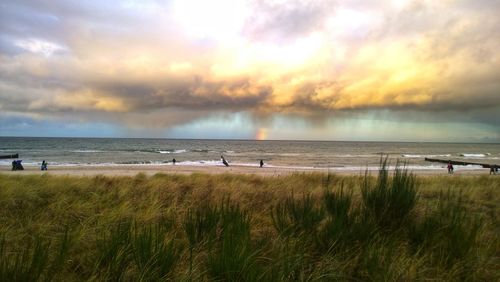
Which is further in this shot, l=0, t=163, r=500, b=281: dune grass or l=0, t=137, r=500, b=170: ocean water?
l=0, t=137, r=500, b=170: ocean water

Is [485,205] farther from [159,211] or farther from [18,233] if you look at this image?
[18,233]

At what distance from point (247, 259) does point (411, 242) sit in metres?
2.64

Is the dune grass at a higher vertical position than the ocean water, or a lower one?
higher

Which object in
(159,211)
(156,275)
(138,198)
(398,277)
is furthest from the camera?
(138,198)

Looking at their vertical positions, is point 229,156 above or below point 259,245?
below

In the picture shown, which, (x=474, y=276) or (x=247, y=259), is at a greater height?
(x=247, y=259)

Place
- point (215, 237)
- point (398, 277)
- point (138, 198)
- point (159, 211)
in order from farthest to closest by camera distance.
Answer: point (138, 198) < point (159, 211) < point (215, 237) < point (398, 277)

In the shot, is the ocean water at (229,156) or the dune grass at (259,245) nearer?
the dune grass at (259,245)

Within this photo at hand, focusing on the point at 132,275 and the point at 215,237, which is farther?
the point at 215,237

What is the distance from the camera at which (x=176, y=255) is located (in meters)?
3.62

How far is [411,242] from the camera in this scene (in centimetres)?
464

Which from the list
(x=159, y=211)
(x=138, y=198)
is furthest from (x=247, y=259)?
(x=138, y=198)

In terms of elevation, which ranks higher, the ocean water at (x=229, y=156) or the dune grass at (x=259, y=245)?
the dune grass at (x=259, y=245)

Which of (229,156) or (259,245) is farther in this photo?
(229,156)
